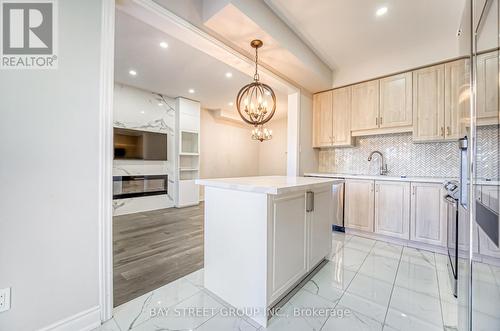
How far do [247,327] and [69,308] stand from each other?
1.16 m

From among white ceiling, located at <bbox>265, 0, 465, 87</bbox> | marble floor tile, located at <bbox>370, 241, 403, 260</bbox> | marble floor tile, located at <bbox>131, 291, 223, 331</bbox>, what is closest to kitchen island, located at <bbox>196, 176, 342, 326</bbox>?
marble floor tile, located at <bbox>131, 291, 223, 331</bbox>

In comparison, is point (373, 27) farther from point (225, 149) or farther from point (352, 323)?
point (225, 149)

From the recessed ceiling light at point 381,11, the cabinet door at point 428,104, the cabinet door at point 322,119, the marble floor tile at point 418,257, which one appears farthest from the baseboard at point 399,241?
the recessed ceiling light at point 381,11

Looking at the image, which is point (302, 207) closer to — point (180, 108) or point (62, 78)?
point (62, 78)

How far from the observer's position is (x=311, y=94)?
4.11 m

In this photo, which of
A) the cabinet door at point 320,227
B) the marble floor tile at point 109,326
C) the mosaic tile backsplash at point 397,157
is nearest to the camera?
the marble floor tile at point 109,326

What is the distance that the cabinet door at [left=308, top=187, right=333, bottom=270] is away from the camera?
2007mm

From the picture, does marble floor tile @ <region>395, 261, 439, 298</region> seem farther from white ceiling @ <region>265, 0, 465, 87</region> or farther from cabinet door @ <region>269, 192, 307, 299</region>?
white ceiling @ <region>265, 0, 465, 87</region>

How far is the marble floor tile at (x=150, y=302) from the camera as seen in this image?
4.95 feet

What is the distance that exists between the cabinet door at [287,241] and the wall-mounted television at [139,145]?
4.24 metres

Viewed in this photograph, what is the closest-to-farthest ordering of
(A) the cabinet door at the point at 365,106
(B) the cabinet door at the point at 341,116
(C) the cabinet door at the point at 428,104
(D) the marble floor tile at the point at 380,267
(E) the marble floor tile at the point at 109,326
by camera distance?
1. (E) the marble floor tile at the point at 109,326
2. (D) the marble floor tile at the point at 380,267
3. (C) the cabinet door at the point at 428,104
4. (A) the cabinet door at the point at 365,106
5. (B) the cabinet door at the point at 341,116

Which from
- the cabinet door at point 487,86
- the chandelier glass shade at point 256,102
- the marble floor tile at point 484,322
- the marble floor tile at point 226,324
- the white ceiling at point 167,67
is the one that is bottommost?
the marble floor tile at point 226,324

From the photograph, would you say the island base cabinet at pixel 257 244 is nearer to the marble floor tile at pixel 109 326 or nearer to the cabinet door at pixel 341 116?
the marble floor tile at pixel 109 326

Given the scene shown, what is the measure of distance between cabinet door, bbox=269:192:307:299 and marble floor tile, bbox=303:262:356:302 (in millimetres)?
200
